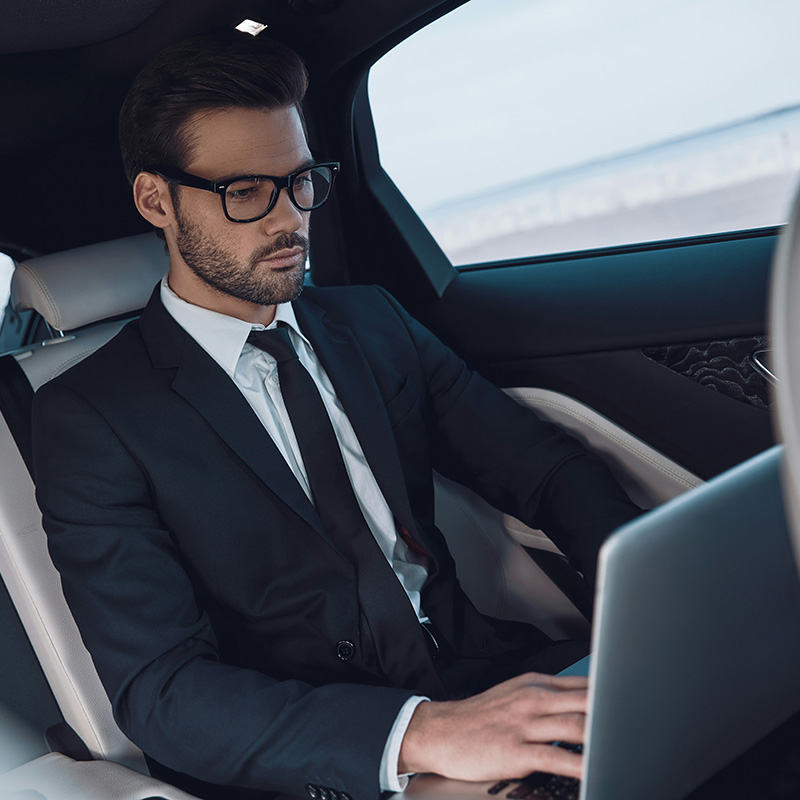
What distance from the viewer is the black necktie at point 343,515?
1244 millimetres

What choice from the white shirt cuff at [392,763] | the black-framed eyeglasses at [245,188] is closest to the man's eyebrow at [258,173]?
the black-framed eyeglasses at [245,188]

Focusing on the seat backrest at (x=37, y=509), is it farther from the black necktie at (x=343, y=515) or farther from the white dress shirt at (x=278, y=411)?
the black necktie at (x=343, y=515)

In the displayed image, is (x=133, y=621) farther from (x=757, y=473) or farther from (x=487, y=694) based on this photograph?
(x=757, y=473)

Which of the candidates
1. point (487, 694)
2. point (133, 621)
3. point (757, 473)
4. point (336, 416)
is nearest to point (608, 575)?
point (757, 473)

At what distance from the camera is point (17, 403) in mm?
1302

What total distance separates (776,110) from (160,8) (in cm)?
109

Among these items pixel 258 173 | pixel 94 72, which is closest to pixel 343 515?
pixel 258 173

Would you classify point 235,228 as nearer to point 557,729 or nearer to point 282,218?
point 282,218

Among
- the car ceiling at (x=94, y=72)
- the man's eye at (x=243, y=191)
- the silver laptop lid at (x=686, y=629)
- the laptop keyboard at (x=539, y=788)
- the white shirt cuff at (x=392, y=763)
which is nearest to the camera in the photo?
the silver laptop lid at (x=686, y=629)

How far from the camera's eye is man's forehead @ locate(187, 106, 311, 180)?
1.34 meters

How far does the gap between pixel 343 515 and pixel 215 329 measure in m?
0.34

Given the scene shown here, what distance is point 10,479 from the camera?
4.07 ft

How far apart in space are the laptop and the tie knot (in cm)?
77

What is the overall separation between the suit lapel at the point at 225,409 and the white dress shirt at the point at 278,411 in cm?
3
